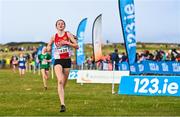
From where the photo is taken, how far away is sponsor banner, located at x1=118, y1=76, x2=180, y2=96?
691 inches

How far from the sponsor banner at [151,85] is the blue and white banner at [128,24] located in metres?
Result: 5.21

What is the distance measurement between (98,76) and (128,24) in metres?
3.54

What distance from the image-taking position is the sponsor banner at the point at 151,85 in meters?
17.5

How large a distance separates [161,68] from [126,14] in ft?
49.0

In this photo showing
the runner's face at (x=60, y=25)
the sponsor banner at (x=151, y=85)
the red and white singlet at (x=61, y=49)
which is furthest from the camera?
the sponsor banner at (x=151, y=85)

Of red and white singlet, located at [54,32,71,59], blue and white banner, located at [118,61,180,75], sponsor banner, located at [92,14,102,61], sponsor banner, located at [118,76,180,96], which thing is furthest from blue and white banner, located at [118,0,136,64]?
sponsor banner, located at [92,14,102,61]

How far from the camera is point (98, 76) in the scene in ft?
85.3

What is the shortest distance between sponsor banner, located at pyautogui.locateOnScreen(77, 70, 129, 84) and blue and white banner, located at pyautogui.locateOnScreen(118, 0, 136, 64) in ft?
5.35

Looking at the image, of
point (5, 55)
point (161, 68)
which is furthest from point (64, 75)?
point (5, 55)

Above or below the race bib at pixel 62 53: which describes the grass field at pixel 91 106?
below

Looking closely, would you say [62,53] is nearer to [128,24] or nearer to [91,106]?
[91,106]

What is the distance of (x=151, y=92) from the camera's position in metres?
18.0

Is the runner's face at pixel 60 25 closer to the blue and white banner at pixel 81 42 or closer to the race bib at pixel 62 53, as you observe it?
the race bib at pixel 62 53

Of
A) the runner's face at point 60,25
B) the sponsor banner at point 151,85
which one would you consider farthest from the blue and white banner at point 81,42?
the runner's face at point 60,25
